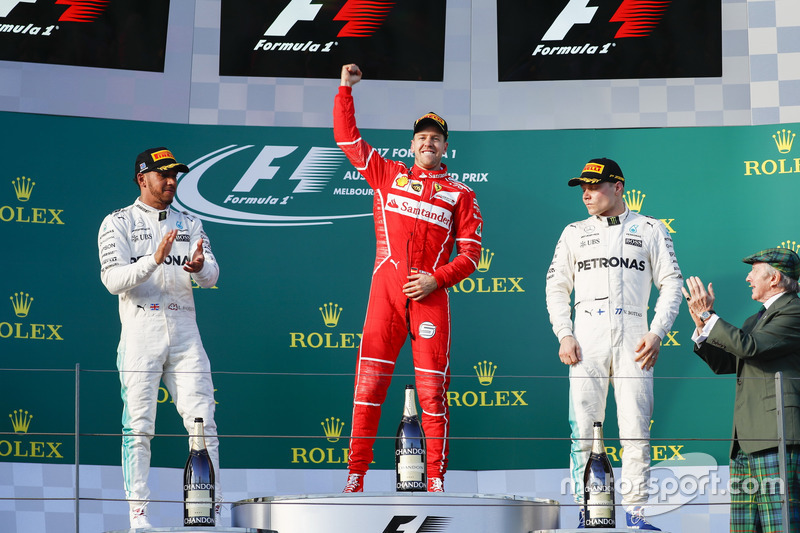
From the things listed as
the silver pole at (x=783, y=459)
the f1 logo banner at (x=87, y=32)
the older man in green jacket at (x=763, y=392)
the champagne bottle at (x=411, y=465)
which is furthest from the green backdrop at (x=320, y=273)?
the silver pole at (x=783, y=459)

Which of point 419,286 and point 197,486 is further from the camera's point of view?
point 419,286

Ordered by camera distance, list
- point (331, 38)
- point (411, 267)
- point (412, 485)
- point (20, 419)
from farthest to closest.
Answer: point (331, 38) → point (20, 419) → point (411, 267) → point (412, 485)

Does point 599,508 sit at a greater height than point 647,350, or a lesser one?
lesser

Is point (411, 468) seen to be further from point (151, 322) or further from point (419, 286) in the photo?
point (151, 322)

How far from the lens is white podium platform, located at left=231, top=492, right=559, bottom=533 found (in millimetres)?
2477

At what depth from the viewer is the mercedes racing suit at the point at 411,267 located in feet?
11.3

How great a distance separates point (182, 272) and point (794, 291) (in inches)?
79.8

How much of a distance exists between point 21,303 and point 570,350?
7.71 ft

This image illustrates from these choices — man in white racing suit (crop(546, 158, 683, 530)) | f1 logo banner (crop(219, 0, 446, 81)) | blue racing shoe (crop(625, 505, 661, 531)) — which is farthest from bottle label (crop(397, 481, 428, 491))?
f1 logo banner (crop(219, 0, 446, 81))

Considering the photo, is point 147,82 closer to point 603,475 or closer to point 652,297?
point 652,297

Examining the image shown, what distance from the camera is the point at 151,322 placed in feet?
11.8

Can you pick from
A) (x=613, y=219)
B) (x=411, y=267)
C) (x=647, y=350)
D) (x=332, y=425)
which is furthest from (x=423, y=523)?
(x=332, y=425)

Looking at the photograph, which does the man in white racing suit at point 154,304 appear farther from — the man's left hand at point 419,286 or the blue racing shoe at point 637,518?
the blue racing shoe at point 637,518

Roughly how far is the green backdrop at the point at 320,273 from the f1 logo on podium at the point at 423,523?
2.01 m
